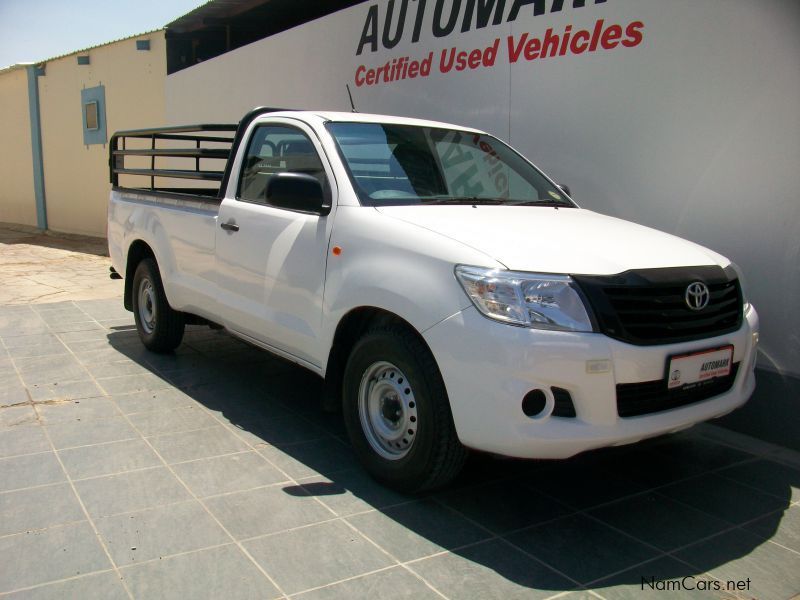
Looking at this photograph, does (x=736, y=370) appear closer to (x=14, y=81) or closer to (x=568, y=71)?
(x=568, y=71)

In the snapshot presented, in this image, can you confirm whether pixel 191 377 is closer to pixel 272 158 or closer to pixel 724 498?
pixel 272 158

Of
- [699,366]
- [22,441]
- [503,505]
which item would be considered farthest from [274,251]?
[699,366]

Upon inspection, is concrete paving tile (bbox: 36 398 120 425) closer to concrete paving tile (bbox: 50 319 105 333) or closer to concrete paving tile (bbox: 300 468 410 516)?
concrete paving tile (bbox: 300 468 410 516)

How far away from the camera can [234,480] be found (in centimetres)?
392

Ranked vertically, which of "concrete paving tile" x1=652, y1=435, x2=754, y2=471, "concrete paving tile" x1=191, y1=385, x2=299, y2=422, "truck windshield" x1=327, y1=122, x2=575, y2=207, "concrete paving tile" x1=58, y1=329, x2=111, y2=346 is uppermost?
"truck windshield" x1=327, y1=122, x2=575, y2=207

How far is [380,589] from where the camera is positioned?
2973mm

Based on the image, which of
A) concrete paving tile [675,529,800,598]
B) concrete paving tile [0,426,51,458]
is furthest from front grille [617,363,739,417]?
concrete paving tile [0,426,51,458]

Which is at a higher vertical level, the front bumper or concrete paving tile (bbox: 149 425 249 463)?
the front bumper

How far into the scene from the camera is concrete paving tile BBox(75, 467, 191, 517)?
11.8 feet

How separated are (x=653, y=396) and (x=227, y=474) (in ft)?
7.17

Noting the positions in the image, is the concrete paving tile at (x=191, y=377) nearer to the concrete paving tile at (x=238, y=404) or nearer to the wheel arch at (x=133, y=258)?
the concrete paving tile at (x=238, y=404)

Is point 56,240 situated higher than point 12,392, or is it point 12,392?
point 12,392

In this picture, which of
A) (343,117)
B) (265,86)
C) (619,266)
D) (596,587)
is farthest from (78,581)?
(265,86)

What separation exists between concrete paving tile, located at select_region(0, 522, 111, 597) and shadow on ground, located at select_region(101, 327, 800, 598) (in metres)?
0.95
